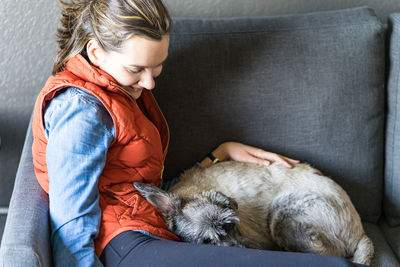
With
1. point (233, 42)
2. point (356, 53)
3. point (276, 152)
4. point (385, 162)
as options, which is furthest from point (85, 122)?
point (385, 162)

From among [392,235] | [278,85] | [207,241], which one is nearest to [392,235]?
[392,235]

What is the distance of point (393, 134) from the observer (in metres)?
2.51

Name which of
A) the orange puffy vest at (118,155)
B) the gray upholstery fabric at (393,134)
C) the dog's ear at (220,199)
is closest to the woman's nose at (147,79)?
the orange puffy vest at (118,155)

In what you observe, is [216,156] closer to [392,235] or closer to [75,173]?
[75,173]

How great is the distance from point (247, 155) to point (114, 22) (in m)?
1.05

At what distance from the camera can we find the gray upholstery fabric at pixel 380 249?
7.07ft

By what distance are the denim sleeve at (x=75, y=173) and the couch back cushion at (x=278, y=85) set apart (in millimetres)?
688

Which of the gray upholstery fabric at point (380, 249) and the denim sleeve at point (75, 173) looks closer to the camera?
the denim sleeve at point (75, 173)

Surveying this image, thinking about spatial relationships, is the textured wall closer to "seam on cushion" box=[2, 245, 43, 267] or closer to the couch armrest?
the couch armrest

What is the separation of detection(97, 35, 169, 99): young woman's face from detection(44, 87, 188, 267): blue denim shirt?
0.16 meters

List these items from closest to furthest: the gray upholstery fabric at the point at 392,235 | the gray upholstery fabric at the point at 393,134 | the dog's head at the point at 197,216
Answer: the dog's head at the point at 197,216 < the gray upholstery fabric at the point at 392,235 < the gray upholstery fabric at the point at 393,134

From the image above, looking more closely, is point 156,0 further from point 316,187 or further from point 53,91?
point 316,187

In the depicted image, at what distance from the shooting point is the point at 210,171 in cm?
231

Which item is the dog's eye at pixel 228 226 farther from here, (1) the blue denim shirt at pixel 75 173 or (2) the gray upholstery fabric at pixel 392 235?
(2) the gray upholstery fabric at pixel 392 235
